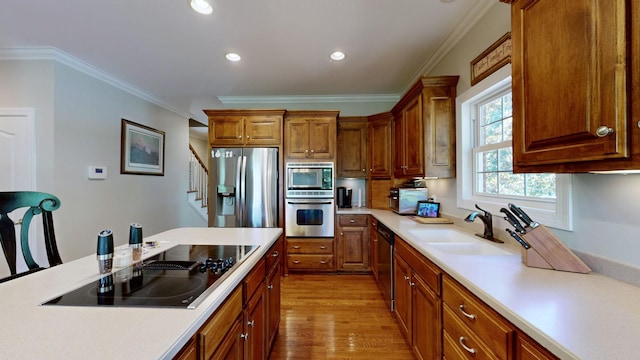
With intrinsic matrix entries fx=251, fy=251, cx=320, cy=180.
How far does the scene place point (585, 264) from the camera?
1.18m

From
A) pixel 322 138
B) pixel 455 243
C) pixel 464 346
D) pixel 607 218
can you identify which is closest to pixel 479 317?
pixel 464 346

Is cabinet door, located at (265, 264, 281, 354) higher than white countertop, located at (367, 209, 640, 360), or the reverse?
white countertop, located at (367, 209, 640, 360)

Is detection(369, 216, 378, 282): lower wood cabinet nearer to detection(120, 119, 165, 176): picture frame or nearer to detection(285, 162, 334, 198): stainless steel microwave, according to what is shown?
detection(285, 162, 334, 198): stainless steel microwave

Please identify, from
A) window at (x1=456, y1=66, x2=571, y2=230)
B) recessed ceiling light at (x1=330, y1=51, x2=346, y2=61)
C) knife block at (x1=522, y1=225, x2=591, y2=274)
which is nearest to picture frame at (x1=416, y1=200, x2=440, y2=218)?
window at (x1=456, y1=66, x2=571, y2=230)

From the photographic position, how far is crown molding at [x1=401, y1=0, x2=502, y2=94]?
6.34ft

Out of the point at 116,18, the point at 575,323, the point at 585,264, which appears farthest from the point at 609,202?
the point at 116,18

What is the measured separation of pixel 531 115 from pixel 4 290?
2.17 m

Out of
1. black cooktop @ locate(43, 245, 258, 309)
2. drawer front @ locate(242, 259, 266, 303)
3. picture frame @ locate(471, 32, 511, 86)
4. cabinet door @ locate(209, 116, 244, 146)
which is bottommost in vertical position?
drawer front @ locate(242, 259, 266, 303)

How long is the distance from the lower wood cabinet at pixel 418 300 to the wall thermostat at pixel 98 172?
3.68m

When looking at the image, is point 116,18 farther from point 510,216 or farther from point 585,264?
point 585,264

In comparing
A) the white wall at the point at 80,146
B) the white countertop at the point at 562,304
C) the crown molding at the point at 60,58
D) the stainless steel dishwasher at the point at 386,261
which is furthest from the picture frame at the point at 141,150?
the white countertop at the point at 562,304

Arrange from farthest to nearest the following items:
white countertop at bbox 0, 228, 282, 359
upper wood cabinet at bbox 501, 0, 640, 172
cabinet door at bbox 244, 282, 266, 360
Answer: cabinet door at bbox 244, 282, 266, 360 < upper wood cabinet at bbox 501, 0, 640, 172 < white countertop at bbox 0, 228, 282, 359

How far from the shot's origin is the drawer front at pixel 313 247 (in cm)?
352

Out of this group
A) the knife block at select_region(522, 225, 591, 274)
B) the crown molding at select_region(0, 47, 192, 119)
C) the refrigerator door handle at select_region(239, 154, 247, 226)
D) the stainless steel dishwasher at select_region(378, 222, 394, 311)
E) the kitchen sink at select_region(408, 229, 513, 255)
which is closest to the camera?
the knife block at select_region(522, 225, 591, 274)
